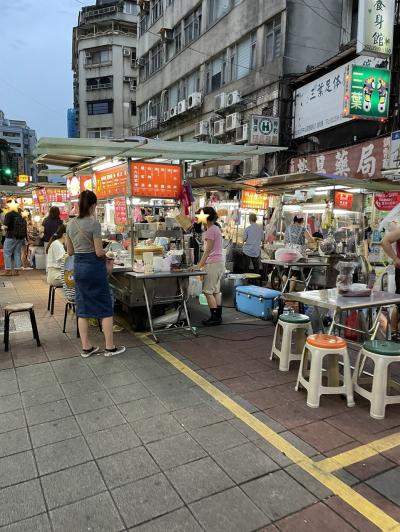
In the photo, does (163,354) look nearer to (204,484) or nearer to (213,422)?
(213,422)

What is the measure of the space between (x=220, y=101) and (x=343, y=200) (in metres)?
9.49

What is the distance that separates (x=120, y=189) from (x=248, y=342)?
11.2 feet

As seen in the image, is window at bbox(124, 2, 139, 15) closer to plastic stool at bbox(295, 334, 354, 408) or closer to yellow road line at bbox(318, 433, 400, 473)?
plastic stool at bbox(295, 334, 354, 408)

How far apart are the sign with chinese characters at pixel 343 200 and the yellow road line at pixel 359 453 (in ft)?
27.6

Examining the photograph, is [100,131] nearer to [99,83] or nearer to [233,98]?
[99,83]

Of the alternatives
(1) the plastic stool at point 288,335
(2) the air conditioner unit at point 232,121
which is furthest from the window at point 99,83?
(1) the plastic stool at point 288,335

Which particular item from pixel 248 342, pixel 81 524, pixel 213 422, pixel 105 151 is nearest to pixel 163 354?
pixel 248 342

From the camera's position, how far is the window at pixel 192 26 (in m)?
21.1

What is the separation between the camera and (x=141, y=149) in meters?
6.34

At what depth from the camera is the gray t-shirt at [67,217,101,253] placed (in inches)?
187

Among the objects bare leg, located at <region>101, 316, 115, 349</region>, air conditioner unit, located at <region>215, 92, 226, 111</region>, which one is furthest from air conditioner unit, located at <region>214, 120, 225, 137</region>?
bare leg, located at <region>101, 316, 115, 349</region>

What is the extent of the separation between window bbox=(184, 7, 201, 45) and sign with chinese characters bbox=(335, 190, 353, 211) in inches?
590

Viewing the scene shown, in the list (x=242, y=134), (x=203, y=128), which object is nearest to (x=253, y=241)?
(x=242, y=134)

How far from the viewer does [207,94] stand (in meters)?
20.2
